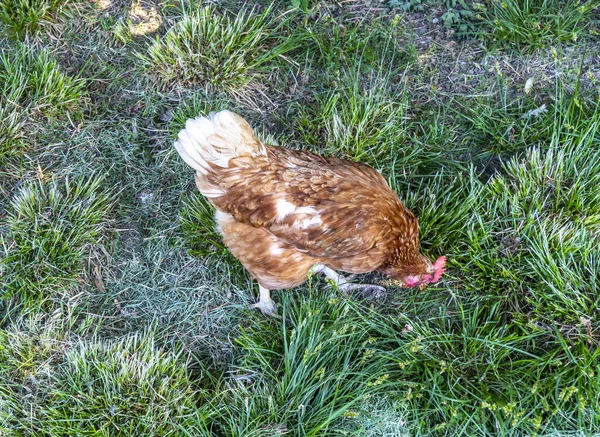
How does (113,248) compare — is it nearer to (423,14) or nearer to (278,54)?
(278,54)

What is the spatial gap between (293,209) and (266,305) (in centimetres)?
72

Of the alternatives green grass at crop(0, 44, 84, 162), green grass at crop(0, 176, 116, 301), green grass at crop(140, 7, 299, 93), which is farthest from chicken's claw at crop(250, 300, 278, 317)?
green grass at crop(0, 44, 84, 162)

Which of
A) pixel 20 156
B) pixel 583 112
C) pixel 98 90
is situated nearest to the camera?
pixel 583 112

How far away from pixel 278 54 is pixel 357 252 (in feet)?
5.21

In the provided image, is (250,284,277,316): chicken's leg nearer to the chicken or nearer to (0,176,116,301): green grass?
the chicken

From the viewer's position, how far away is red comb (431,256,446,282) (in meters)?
2.87

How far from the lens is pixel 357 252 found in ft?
9.19

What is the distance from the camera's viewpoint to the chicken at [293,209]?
268cm

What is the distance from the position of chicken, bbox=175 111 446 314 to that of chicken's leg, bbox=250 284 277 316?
0.23 meters

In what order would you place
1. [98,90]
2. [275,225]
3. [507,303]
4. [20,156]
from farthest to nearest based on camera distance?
[98,90] → [20,156] → [507,303] → [275,225]

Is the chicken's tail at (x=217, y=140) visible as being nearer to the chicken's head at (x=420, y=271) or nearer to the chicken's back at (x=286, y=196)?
the chicken's back at (x=286, y=196)

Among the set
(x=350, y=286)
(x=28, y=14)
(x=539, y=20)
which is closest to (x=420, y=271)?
(x=350, y=286)

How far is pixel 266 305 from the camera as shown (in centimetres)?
316

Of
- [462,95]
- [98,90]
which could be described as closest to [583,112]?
[462,95]
